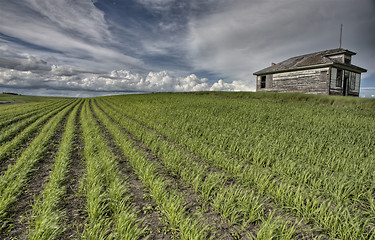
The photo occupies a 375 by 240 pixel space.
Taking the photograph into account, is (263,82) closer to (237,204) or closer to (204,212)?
(237,204)

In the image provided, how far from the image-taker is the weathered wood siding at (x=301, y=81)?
2259 cm

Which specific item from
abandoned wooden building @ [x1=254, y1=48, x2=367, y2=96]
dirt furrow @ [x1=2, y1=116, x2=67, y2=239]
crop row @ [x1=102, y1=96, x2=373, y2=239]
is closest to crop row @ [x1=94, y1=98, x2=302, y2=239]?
crop row @ [x1=102, y1=96, x2=373, y2=239]

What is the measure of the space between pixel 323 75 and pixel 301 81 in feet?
8.70

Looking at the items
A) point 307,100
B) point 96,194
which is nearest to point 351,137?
point 96,194

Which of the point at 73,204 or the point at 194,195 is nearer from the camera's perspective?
the point at 73,204

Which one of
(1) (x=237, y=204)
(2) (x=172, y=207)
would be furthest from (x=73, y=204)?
(1) (x=237, y=204)

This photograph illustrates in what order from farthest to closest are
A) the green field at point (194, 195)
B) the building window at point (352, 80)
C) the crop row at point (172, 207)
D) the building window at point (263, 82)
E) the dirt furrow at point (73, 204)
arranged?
the building window at point (263, 82) → the building window at point (352, 80) → the dirt furrow at point (73, 204) → the green field at point (194, 195) → the crop row at point (172, 207)

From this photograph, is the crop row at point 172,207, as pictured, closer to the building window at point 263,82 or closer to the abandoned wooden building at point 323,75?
the abandoned wooden building at point 323,75

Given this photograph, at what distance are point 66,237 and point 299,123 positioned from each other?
1191 cm

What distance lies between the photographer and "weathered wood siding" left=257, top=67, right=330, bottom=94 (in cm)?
2259

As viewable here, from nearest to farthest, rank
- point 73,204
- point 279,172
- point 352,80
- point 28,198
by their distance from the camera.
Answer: point 73,204, point 28,198, point 279,172, point 352,80

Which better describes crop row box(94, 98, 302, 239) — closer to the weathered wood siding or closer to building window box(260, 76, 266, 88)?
the weathered wood siding

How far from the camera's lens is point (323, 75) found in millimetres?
22594

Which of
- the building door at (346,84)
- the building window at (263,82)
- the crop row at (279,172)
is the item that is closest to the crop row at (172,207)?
the crop row at (279,172)
